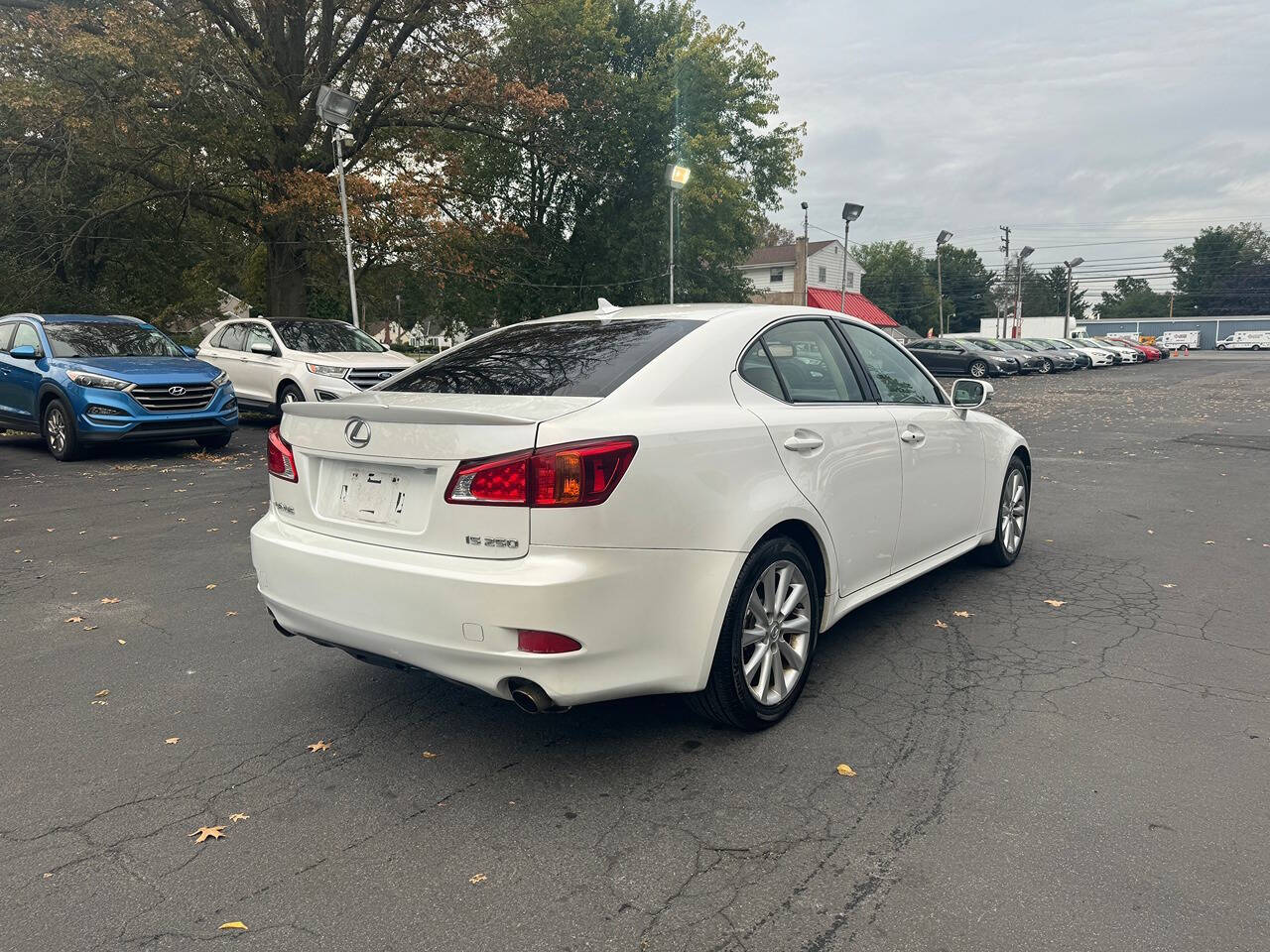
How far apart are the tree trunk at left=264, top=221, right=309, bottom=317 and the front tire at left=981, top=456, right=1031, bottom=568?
61.1 feet

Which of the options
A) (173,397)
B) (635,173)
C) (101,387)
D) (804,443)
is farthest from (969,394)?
(635,173)

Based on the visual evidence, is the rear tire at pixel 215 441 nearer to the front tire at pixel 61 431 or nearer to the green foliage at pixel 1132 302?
the front tire at pixel 61 431

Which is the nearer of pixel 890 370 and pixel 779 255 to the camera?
pixel 890 370

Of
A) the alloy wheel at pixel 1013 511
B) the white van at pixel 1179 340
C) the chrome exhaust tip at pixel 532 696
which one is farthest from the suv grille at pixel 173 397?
the white van at pixel 1179 340

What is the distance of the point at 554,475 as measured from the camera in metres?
2.95

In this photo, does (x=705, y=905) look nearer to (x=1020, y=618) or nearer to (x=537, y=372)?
(x=537, y=372)

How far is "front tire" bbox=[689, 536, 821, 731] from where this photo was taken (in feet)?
11.1

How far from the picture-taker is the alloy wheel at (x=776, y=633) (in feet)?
11.6

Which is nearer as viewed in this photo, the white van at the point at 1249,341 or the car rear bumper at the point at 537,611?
the car rear bumper at the point at 537,611

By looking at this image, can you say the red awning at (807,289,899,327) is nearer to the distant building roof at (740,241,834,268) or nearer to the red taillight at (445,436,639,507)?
the distant building roof at (740,241,834,268)

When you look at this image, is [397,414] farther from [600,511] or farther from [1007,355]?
[1007,355]

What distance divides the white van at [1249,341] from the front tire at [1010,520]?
81598mm

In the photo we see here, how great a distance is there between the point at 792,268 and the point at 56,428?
172 feet

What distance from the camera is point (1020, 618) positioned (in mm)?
4977
